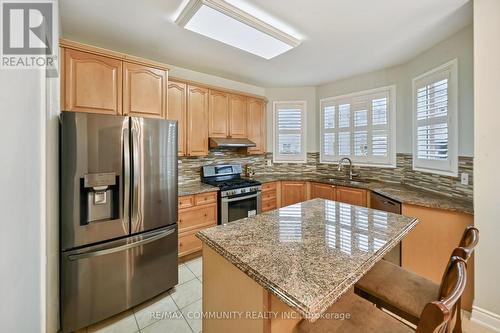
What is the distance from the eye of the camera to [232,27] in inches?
76.9

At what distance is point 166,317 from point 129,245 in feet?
2.30

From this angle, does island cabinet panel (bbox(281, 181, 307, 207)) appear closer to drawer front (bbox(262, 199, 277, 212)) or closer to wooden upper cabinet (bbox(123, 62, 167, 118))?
drawer front (bbox(262, 199, 277, 212))

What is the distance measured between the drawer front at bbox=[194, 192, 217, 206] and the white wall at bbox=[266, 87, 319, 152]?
1.75 meters

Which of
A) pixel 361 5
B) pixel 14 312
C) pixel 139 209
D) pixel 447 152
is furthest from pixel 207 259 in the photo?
pixel 447 152

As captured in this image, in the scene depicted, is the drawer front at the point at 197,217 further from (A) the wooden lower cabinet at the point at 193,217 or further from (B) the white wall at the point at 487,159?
(B) the white wall at the point at 487,159

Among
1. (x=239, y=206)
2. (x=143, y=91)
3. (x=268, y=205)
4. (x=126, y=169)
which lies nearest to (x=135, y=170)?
(x=126, y=169)

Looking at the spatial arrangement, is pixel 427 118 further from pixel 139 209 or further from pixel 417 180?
pixel 139 209

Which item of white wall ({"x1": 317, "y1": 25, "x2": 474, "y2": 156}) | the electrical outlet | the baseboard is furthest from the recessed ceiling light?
the baseboard

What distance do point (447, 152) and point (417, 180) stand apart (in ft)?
1.96

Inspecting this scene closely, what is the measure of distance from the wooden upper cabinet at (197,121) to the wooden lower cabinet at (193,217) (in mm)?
703

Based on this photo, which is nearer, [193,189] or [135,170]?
[135,170]

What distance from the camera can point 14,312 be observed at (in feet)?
1.93

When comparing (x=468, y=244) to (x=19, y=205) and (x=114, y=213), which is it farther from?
(x=114, y=213)

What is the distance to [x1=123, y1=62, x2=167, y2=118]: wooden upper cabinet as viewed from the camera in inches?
87.8
